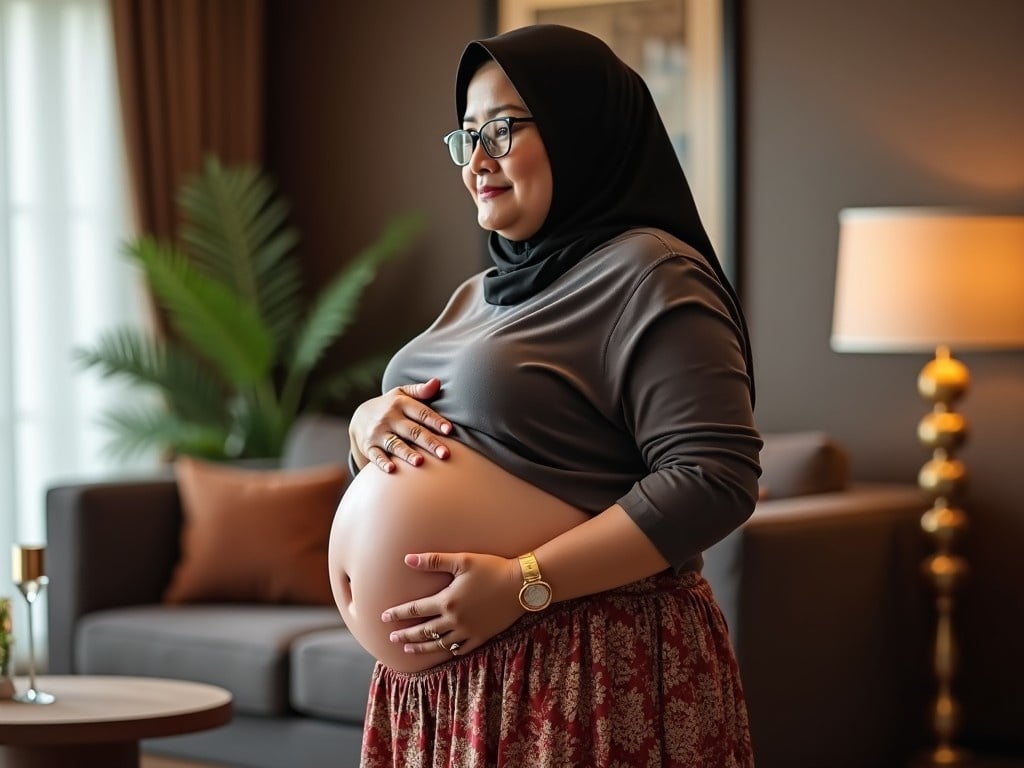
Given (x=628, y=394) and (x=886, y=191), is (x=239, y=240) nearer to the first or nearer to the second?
(x=886, y=191)

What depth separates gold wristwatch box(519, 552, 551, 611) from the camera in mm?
1608

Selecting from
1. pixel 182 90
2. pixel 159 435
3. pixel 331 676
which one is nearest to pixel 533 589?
pixel 331 676

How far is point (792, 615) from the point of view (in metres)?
3.13

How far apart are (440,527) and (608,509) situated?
0.22m

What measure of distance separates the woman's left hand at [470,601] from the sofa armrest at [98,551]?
234 cm

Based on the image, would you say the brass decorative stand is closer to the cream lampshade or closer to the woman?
the cream lampshade

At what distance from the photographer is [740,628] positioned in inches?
117

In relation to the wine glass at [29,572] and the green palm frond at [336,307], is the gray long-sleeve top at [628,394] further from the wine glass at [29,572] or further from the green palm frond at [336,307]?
the green palm frond at [336,307]

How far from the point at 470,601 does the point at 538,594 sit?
3.1 inches

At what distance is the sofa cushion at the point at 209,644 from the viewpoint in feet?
11.3

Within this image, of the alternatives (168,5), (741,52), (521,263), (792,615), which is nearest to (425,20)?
(168,5)

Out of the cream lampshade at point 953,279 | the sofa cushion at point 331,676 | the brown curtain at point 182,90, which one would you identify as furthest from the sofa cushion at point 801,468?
the brown curtain at point 182,90

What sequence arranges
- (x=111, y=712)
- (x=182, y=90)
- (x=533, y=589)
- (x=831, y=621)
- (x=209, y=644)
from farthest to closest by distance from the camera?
(x=182, y=90), (x=209, y=644), (x=831, y=621), (x=111, y=712), (x=533, y=589)

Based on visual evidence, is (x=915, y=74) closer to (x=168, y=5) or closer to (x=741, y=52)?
(x=741, y=52)
